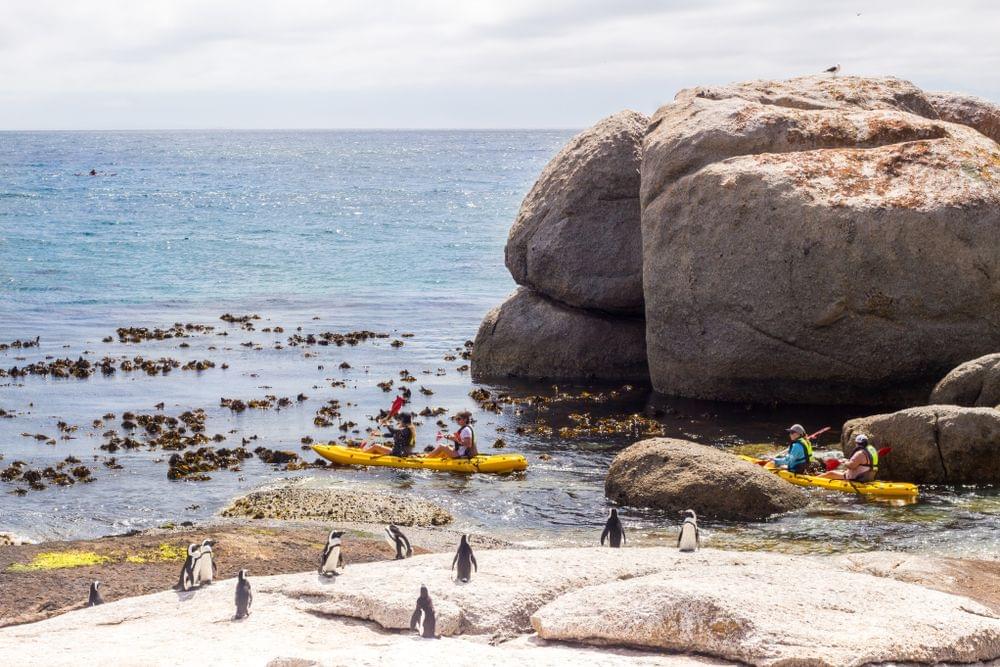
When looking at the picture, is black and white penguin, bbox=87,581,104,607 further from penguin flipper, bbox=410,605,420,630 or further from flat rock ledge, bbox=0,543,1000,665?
penguin flipper, bbox=410,605,420,630

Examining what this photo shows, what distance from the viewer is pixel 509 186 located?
125812 mm

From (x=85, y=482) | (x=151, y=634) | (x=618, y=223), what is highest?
(x=618, y=223)

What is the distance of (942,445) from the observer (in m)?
23.7

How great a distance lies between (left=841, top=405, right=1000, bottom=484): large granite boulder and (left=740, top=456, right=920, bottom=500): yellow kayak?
0.70 m

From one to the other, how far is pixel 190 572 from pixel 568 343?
21.4 meters

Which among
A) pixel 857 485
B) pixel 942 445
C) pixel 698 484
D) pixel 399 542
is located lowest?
pixel 857 485

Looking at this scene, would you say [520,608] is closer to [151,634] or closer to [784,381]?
[151,634]

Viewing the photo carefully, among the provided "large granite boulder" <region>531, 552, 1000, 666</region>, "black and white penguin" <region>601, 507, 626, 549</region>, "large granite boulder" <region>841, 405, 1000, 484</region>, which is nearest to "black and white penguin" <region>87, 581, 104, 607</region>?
"large granite boulder" <region>531, 552, 1000, 666</region>

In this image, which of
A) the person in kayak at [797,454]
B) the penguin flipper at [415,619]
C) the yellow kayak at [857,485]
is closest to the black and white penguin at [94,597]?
the penguin flipper at [415,619]

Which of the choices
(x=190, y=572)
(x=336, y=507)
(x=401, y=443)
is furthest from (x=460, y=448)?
(x=190, y=572)

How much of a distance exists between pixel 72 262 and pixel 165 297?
Answer: 1304 centimetres

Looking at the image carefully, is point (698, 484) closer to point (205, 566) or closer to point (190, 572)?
point (205, 566)

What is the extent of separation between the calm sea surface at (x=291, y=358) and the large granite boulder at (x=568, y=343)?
1.39 metres

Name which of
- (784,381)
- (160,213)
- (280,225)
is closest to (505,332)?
(784,381)
